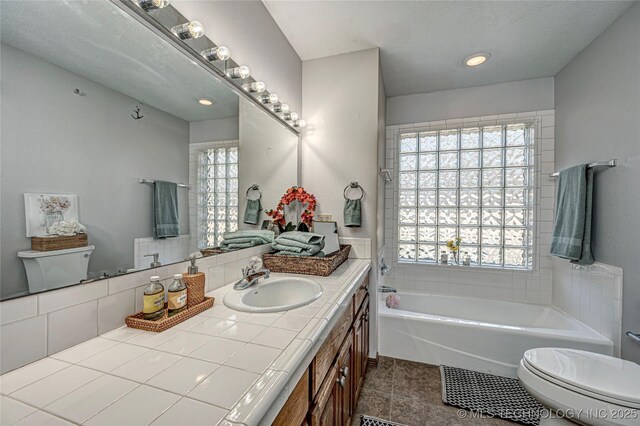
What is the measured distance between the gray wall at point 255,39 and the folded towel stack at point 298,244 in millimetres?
1025

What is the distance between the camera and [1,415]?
45cm

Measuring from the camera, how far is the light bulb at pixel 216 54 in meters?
1.15

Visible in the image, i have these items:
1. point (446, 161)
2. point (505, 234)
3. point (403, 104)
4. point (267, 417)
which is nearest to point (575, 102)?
point (446, 161)

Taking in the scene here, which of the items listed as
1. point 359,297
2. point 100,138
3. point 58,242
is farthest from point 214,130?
point 359,297

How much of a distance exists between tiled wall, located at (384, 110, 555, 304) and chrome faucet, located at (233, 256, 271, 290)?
1.82 metres

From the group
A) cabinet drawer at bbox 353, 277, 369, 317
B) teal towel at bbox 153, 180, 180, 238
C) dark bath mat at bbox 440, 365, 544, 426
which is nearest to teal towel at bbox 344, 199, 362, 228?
cabinet drawer at bbox 353, 277, 369, 317

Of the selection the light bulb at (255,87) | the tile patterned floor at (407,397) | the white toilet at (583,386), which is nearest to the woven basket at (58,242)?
the light bulb at (255,87)

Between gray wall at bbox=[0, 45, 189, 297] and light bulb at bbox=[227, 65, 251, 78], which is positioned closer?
gray wall at bbox=[0, 45, 189, 297]

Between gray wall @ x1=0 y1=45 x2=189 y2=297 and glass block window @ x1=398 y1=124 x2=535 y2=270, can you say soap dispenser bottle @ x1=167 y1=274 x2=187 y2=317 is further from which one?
glass block window @ x1=398 y1=124 x2=535 y2=270

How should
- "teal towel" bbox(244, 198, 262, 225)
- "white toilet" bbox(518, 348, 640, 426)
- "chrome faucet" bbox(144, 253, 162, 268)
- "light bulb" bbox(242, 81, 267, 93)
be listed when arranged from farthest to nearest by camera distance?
"teal towel" bbox(244, 198, 262, 225) → "light bulb" bbox(242, 81, 267, 93) → "white toilet" bbox(518, 348, 640, 426) → "chrome faucet" bbox(144, 253, 162, 268)

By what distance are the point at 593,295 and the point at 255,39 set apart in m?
3.01

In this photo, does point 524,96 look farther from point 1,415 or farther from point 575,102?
point 1,415

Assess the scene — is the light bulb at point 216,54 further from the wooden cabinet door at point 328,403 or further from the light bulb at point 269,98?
the wooden cabinet door at point 328,403

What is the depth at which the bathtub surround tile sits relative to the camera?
2.12 feet
